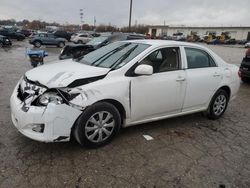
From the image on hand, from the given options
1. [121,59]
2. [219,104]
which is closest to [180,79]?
[121,59]

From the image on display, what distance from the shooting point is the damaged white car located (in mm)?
2781

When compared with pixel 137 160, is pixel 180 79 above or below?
above

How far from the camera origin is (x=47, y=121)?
2.70 m

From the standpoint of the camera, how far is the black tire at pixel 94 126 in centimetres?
291

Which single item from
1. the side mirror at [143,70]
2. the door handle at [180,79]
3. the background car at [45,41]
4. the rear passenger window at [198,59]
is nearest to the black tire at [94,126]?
the side mirror at [143,70]

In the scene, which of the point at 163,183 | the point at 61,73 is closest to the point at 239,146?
the point at 163,183

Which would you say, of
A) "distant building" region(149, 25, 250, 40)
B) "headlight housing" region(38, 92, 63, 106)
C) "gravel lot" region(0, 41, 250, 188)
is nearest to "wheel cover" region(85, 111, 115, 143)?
"gravel lot" region(0, 41, 250, 188)

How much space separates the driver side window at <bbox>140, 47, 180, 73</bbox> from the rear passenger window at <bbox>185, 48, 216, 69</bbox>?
0.85 feet

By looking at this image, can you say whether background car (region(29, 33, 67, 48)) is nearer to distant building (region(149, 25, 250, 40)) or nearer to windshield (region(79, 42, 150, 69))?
windshield (region(79, 42, 150, 69))

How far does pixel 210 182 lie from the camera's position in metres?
2.65

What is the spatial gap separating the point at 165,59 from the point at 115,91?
129 cm

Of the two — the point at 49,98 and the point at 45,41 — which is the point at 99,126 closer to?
the point at 49,98

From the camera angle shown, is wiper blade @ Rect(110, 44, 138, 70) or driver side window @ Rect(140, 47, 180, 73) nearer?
wiper blade @ Rect(110, 44, 138, 70)

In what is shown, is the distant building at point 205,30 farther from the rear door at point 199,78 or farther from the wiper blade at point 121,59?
the wiper blade at point 121,59
